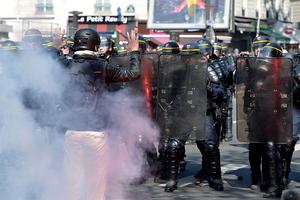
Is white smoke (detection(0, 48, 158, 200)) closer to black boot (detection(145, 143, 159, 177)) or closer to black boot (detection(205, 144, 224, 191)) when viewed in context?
black boot (detection(205, 144, 224, 191))

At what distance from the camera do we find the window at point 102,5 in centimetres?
4038

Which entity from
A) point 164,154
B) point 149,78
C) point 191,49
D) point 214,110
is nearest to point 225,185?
point 164,154

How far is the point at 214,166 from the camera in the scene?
23.7ft

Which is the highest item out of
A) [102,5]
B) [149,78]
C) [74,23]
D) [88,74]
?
[102,5]

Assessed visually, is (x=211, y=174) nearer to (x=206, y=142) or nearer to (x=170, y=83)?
(x=206, y=142)

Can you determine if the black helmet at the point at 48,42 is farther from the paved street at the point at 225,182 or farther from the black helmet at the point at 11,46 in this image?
the paved street at the point at 225,182

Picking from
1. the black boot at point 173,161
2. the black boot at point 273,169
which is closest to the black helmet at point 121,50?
the black boot at point 173,161

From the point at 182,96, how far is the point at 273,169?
124cm

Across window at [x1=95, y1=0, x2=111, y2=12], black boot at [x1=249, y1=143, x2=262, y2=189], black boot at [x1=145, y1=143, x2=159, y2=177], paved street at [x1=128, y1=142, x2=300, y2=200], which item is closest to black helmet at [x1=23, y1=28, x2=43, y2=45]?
paved street at [x1=128, y1=142, x2=300, y2=200]

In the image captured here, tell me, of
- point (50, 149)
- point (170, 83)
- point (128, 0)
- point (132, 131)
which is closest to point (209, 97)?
point (170, 83)

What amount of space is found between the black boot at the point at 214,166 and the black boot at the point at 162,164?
523 millimetres

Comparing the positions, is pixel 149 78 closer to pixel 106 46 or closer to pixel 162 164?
pixel 106 46

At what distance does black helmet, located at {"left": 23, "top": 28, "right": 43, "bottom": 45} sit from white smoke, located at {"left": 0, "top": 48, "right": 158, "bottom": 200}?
0.13 meters

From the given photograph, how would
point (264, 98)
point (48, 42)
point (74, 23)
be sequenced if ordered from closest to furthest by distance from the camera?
point (48, 42) < point (264, 98) < point (74, 23)
